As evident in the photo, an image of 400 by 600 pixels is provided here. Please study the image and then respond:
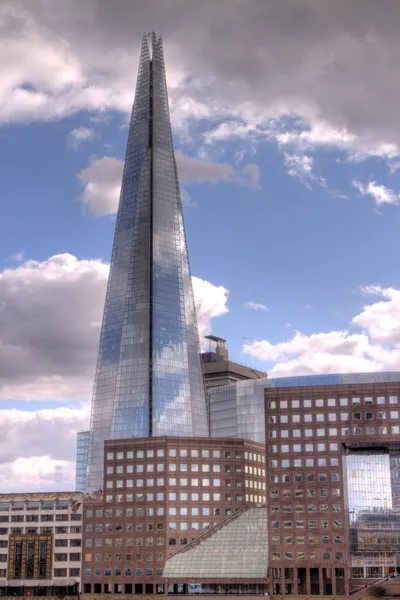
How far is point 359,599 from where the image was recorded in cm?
19488

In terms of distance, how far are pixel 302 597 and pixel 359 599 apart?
12.4 m

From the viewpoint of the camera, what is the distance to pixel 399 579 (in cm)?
19700

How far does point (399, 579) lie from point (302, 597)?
2175cm

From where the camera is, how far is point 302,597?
197375 mm

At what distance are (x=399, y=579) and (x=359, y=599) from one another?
1015 cm
